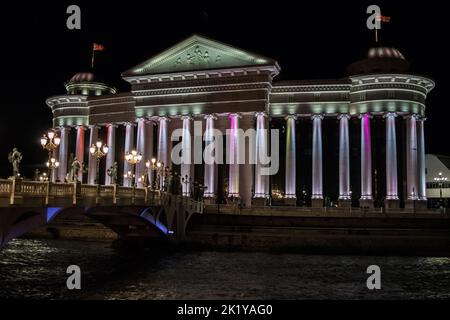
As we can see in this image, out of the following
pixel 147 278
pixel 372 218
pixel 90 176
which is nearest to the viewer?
pixel 147 278

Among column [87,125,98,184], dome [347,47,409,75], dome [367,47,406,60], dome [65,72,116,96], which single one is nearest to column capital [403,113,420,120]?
dome [347,47,409,75]

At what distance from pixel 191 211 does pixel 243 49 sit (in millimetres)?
22070

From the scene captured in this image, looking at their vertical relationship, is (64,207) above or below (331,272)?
above

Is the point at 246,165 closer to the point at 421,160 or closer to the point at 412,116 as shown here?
the point at 412,116

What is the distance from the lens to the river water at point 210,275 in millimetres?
26969

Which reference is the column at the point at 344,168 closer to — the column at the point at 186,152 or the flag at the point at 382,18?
the flag at the point at 382,18

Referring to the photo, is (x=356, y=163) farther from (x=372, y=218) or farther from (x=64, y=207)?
(x=64, y=207)

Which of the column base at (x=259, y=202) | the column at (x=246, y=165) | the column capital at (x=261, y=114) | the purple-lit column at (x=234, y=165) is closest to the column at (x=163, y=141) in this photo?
the purple-lit column at (x=234, y=165)

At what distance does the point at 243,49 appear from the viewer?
6275cm

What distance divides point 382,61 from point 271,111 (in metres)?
14.0

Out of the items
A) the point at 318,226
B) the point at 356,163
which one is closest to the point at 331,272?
the point at 318,226

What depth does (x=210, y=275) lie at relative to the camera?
1277 inches

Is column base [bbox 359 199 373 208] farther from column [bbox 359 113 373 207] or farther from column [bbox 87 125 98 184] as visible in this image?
column [bbox 87 125 98 184]
